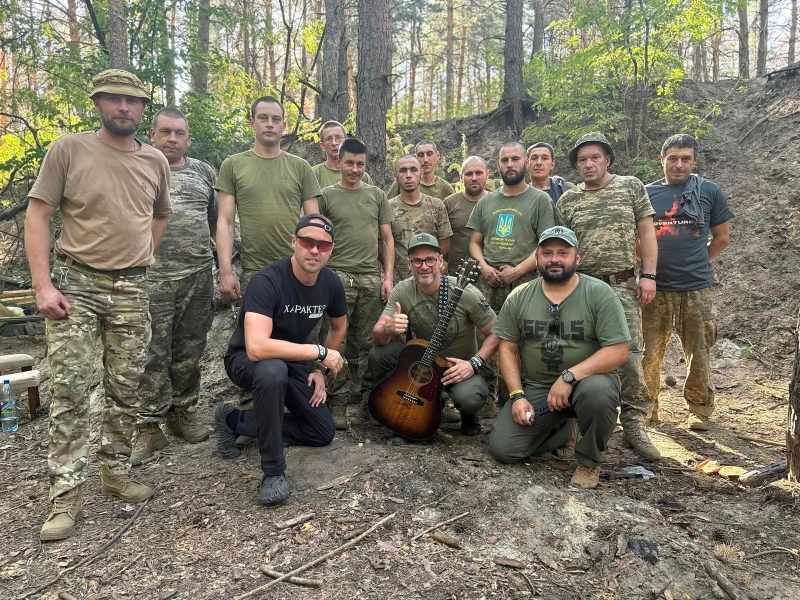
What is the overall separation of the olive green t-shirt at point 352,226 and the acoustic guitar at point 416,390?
41.2 inches

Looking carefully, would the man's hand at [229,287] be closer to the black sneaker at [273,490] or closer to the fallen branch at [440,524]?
the black sneaker at [273,490]

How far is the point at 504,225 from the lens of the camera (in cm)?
506

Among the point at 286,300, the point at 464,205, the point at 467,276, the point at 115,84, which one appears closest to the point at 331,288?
the point at 286,300

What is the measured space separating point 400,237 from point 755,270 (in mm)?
→ 6037

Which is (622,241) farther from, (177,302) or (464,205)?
(177,302)

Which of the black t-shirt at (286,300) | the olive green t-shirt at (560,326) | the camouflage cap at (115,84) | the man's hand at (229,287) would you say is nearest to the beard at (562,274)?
the olive green t-shirt at (560,326)

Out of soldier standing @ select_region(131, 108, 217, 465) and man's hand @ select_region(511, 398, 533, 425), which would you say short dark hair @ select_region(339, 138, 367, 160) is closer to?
soldier standing @ select_region(131, 108, 217, 465)

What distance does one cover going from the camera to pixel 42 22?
830cm

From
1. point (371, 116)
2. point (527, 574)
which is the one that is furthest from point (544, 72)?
point (527, 574)

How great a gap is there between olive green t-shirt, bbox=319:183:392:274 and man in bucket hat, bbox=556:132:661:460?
6.36ft

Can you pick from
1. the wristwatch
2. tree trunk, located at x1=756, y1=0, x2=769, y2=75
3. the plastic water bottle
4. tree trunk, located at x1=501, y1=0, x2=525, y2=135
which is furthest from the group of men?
tree trunk, located at x1=756, y1=0, x2=769, y2=75

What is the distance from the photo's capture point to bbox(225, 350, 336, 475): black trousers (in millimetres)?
3572

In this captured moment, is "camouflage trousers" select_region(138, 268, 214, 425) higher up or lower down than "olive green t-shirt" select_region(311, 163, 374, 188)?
lower down

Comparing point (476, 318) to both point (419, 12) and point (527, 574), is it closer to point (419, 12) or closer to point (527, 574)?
point (527, 574)
